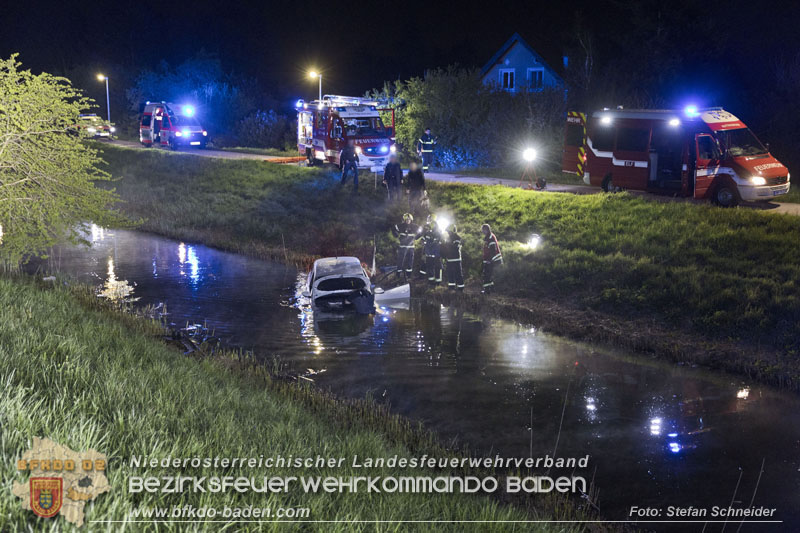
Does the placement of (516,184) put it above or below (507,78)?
below

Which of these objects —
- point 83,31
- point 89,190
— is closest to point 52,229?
point 89,190

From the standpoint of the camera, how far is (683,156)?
1998 centimetres

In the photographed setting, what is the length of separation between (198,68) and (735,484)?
6241 centimetres

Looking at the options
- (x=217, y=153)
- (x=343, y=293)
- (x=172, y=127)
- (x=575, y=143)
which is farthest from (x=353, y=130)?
(x=172, y=127)

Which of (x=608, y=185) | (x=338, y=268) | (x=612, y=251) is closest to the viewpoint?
(x=338, y=268)

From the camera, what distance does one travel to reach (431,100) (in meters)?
35.5

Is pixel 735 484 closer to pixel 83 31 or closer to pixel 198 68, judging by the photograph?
pixel 198 68

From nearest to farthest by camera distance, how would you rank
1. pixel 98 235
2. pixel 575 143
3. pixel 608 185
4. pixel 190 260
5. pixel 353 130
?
pixel 608 185, pixel 190 260, pixel 575 143, pixel 353 130, pixel 98 235

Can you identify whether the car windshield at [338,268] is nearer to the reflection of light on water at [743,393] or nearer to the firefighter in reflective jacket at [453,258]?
the firefighter in reflective jacket at [453,258]

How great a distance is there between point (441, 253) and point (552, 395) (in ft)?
25.4

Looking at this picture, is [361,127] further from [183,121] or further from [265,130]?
[265,130]

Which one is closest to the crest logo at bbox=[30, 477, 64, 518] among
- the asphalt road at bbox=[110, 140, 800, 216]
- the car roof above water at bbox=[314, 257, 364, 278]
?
the car roof above water at bbox=[314, 257, 364, 278]

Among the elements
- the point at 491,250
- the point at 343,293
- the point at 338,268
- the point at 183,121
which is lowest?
the point at 343,293

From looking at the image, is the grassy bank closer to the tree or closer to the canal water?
the canal water
